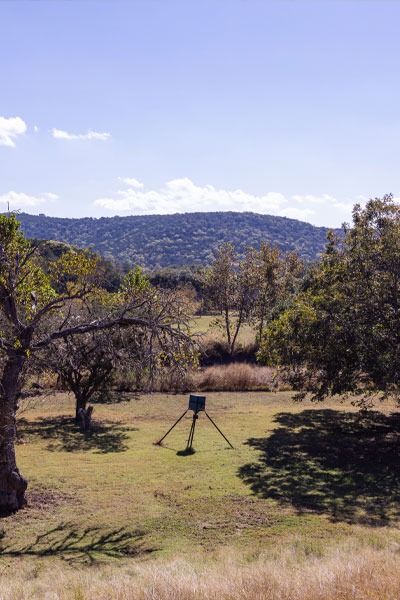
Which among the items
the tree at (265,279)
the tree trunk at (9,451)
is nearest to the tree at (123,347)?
the tree trunk at (9,451)

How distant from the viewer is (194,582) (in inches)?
266

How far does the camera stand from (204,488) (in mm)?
13836

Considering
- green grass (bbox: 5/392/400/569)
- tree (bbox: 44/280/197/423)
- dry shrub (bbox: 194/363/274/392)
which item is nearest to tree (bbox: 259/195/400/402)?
green grass (bbox: 5/392/400/569)

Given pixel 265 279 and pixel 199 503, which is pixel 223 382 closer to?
pixel 265 279

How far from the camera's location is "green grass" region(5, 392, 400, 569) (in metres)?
10.1

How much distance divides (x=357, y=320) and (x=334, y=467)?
5.28m

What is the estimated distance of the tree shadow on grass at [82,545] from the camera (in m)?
9.64

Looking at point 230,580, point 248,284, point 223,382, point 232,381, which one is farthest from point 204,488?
point 248,284

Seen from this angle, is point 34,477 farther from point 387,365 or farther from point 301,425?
point 301,425

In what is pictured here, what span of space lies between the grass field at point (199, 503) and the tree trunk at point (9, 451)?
467 millimetres

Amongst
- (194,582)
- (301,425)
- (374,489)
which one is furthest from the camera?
(301,425)

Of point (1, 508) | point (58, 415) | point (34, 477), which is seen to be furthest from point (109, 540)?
point (58, 415)

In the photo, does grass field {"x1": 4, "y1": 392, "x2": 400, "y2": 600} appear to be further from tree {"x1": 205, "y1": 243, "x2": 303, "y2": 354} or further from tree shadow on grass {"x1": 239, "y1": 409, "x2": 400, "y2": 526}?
tree {"x1": 205, "y1": 243, "x2": 303, "y2": 354}

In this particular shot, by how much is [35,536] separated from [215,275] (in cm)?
4066
